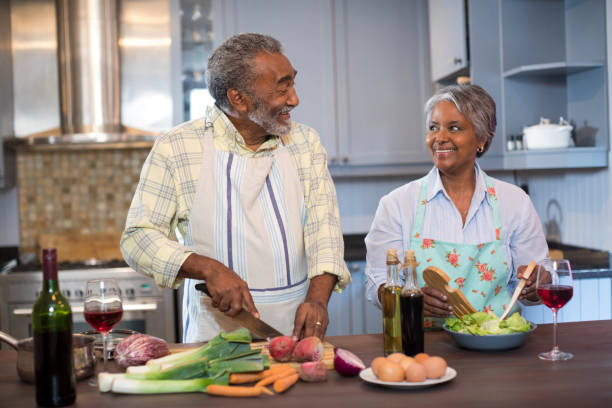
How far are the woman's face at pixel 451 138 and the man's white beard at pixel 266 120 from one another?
474 millimetres

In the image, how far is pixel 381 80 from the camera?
3.80m

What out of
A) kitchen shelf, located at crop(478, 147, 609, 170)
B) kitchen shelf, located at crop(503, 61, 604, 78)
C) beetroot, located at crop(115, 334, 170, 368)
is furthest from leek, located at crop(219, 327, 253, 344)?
kitchen shelf, located at crop(503, 61, 604, 78)

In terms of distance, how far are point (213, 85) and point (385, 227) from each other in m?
0.67

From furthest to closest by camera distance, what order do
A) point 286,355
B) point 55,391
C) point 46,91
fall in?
point 46,91 → point 286,355 → point 55,391

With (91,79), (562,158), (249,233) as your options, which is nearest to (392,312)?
(249,233)

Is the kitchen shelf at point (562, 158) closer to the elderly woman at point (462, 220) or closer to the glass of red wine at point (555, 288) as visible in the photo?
the elderly woman at point (462, 220)

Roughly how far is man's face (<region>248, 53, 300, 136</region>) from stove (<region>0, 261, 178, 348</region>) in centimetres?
177

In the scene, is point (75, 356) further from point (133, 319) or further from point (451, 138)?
point (133, 319)

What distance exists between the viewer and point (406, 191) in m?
2.09

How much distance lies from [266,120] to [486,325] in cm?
81

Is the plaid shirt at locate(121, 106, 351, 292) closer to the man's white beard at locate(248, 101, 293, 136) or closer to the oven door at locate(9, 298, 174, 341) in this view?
the man's white beard at locate(248, 101, 293, 136)

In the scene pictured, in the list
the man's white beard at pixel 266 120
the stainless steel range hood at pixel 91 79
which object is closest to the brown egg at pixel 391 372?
the man's white beard at pixel 266 120

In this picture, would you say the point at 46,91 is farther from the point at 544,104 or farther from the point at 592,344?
the point at 592,344

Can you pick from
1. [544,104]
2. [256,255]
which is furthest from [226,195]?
[544,104]
